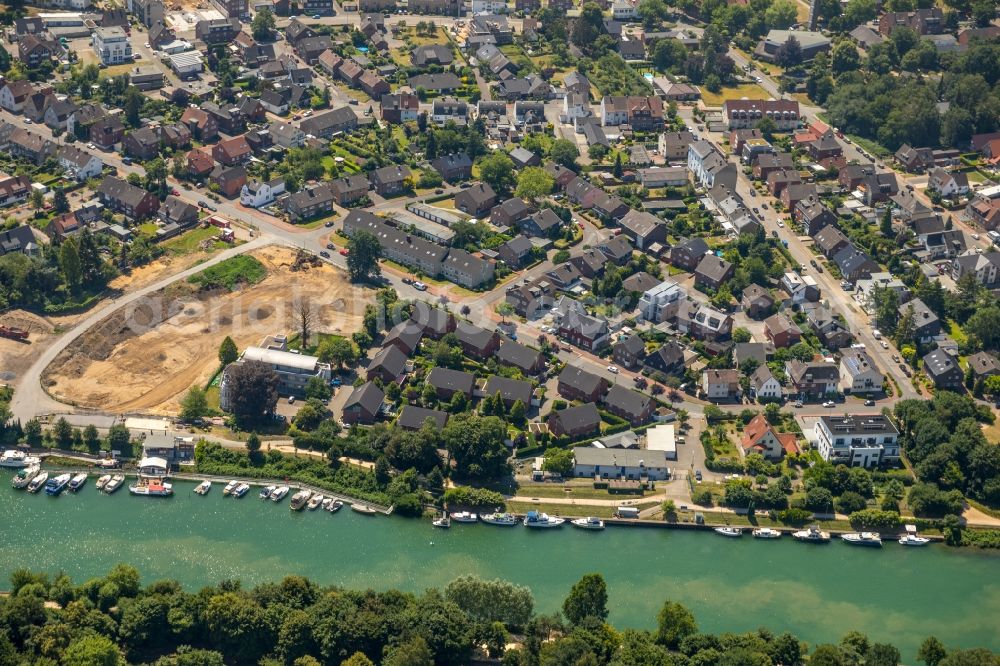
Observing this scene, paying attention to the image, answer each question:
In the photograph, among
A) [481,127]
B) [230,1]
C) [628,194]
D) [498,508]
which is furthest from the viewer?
[230,1]

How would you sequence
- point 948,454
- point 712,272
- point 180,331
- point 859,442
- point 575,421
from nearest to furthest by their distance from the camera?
point 948,454 < point 859,442 < point 575,421 < point 180,331 < point 712,272

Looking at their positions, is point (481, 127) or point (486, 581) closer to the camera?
point (486, 581)

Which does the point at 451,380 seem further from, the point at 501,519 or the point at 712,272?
the point at 712,272

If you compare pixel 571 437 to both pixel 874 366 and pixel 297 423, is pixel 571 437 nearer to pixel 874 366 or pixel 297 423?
pixel 297 423

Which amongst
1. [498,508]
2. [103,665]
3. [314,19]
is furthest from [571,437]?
[314,19]

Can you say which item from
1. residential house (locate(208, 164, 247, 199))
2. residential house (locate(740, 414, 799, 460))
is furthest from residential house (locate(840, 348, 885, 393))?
residential house (locate(208, 164, 247, 199))

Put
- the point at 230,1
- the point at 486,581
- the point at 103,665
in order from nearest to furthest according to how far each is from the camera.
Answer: the point at 103,665 → the point at 486,581 → the point at 230,1

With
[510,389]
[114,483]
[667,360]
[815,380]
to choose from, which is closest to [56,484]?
[114,483]

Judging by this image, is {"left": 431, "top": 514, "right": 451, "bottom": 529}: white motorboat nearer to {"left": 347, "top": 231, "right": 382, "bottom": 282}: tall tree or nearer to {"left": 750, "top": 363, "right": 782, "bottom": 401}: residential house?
{"left": 750, "top": 363, "right": 782, "bottom": 401}: residential house
